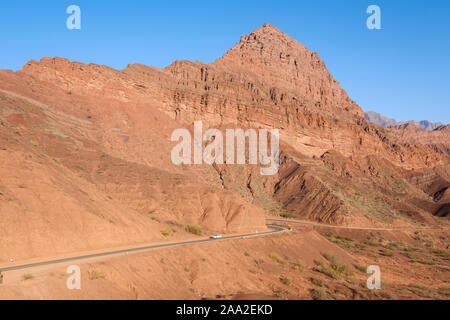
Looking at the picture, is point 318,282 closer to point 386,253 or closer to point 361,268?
point 361,268

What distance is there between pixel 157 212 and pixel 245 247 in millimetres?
10230

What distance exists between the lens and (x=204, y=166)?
70.9m

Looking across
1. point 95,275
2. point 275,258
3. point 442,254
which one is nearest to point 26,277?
point 95,275

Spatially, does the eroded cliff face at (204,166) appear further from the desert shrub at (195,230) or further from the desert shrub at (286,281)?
the desert shrub at (286,281)

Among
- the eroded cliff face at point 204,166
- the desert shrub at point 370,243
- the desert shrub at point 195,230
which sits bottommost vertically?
the desert shrub at point 370,243

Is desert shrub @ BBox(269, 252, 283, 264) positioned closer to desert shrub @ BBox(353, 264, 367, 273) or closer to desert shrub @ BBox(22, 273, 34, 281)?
desert shrub @ BBox(353, 264, 367, 273)

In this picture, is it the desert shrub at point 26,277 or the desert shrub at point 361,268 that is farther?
the desert shrub at point 361,268

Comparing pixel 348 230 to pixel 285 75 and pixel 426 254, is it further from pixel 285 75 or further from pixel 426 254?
pixel 285 75

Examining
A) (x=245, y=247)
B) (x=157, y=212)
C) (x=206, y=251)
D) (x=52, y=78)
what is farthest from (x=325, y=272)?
(x=52, y=78)

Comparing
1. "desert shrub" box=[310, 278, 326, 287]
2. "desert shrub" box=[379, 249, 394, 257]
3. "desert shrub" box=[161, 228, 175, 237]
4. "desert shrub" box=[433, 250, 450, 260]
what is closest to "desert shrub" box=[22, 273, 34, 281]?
"desert shrub" box=[161, 228, 175, 237]

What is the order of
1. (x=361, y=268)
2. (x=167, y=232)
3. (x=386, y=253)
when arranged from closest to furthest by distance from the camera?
(x=167, y=232) → (x=361, y=268) → (x=386, y=253)

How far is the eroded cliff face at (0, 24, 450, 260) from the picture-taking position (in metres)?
37.7

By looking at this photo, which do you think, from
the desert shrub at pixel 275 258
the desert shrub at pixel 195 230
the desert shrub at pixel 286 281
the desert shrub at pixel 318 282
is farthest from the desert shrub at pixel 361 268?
the desert shrub at pixel 195 230

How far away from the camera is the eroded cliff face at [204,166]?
37.7 meters
